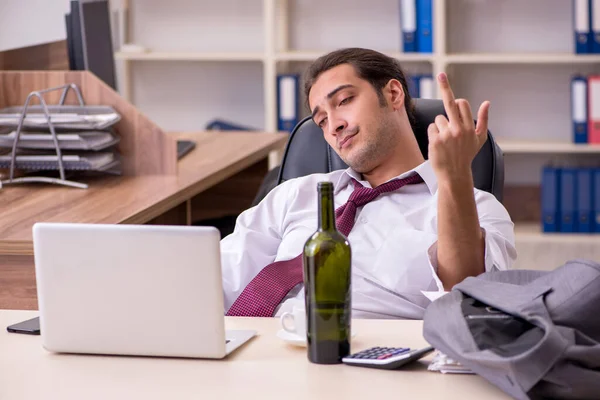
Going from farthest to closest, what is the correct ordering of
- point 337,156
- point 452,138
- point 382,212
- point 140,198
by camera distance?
1. point 140,198
2. point 337,156
3. point 382,212
4. point 452,138

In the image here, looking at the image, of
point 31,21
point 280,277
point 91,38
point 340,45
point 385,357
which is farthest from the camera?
point 340,45

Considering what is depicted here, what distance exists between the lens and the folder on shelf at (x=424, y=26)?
447 centimetres

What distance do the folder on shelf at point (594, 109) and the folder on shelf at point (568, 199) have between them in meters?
0.20

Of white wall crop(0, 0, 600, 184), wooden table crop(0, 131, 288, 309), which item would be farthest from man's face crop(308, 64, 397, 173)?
white wall crop(0, 0, 600, 184)

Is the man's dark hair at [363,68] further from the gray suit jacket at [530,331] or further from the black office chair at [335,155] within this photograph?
the gray suit jacket at [530,331]

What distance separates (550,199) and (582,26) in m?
0.81

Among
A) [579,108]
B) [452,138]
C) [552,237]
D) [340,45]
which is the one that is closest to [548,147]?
[579,108]

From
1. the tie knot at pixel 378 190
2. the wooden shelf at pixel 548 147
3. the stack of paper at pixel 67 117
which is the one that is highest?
the stack of paper at pixel 67 117

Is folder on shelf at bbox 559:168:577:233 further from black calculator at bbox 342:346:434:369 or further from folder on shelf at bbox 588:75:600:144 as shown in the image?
black calculator at bbox 342:346:434:369

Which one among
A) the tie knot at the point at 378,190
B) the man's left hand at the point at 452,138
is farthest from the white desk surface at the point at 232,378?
the tie knot at the point at 378,190

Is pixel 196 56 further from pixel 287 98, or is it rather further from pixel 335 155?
pixel 335 155

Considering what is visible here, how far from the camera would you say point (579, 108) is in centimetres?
441

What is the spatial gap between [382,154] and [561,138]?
9.35 ft

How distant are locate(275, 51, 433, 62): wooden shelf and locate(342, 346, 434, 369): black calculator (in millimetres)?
3322
